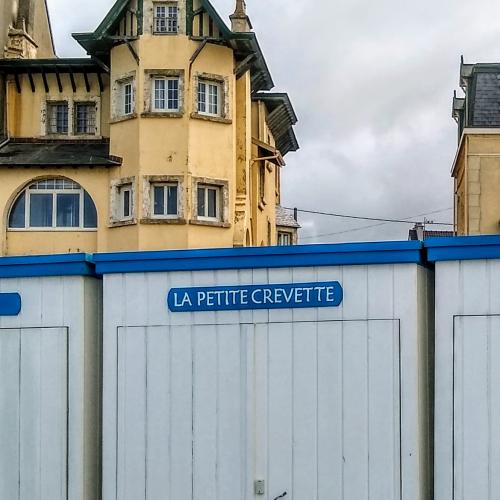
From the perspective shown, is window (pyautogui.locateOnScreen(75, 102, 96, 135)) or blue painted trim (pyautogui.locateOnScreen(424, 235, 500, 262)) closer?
blue painted trim (pyautogui.locateOnScreen(424, 235, 500, 262))

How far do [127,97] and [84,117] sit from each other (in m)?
2.52

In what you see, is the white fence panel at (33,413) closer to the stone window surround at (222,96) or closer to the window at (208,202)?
the window at (208,202)

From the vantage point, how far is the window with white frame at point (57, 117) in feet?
104

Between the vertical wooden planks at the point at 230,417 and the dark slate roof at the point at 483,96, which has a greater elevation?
the dark slate roof at the point at 483,96

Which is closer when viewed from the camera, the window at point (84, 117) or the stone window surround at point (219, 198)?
the stone window surround at point (219, 198)

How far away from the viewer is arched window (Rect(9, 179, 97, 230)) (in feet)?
98.7

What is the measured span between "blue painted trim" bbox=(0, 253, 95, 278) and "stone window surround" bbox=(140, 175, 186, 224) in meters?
18.9

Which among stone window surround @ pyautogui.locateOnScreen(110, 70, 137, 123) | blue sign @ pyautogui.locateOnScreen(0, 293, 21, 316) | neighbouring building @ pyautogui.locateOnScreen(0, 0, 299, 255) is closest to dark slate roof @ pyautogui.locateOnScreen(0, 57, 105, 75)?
neighbouring building @ pyautogui.locateOnScreen(0, 0, 299, 255)

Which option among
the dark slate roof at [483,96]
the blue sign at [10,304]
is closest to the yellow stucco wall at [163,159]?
the dark slate roof at [483,96]

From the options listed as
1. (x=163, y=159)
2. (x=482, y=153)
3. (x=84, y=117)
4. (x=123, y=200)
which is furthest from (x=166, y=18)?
(x=482, y=153)

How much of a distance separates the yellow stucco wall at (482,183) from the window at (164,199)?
11.0 meters

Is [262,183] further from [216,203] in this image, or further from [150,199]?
[150,199]

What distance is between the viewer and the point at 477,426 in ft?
27.4

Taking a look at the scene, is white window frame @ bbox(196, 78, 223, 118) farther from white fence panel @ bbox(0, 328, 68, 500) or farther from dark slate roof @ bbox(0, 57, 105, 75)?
Answer: white fence panel @ bbox(0, 328, 68, 500)
